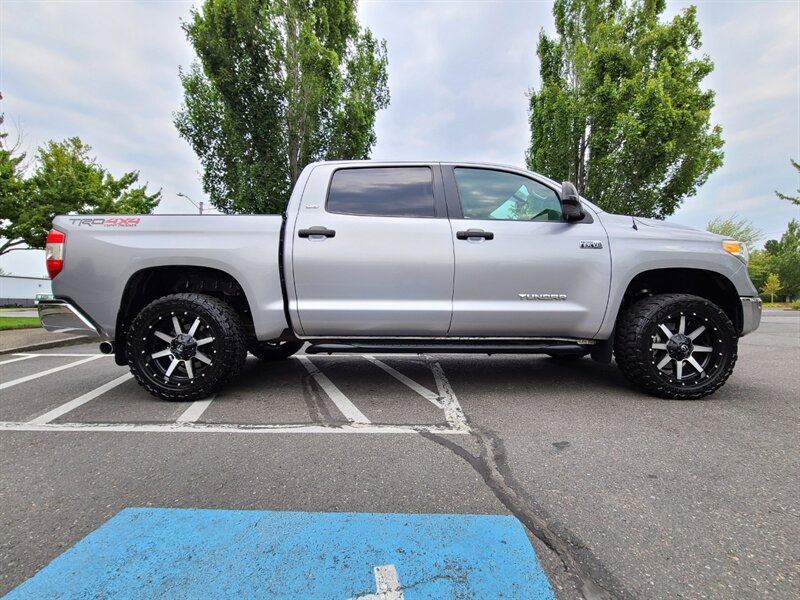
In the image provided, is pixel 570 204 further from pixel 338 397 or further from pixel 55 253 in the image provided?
pixel 55 253

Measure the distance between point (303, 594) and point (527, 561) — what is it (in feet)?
2.59

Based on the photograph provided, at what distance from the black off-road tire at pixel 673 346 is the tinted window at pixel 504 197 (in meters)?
1.13

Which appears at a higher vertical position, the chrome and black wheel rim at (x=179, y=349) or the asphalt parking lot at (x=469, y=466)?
the chrome and black wheel rim at (x=179, y=349)

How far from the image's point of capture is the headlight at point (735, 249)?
3371mm

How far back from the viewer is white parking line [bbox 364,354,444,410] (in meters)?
3.31

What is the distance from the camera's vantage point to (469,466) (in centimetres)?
214

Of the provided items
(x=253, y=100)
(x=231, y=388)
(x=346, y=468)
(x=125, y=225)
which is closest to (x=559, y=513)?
(x=346, y=468)

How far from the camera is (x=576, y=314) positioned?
10.8ft

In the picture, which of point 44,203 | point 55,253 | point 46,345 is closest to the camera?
point 55,253

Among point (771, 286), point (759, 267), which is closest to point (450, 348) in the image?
point (771, 286)

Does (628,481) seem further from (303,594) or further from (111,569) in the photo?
(111,569)

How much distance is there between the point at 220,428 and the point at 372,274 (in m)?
1.60

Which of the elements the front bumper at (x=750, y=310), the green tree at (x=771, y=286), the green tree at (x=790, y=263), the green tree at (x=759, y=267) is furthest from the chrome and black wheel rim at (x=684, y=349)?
the green tree at (x=790, y=263)

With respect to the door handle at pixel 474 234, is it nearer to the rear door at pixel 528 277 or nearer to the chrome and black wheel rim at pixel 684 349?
the rear door at pixel 528 277
